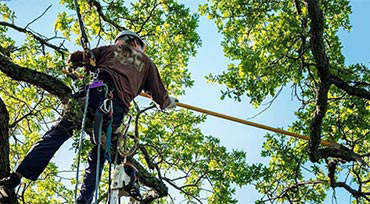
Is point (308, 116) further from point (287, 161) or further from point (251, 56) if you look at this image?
point (251, 56)

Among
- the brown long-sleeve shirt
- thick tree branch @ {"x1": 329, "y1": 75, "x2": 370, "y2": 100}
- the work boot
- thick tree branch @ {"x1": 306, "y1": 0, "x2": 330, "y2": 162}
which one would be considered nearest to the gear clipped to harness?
the brown long-sleeve shirt

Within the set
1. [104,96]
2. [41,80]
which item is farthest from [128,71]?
[41,80]

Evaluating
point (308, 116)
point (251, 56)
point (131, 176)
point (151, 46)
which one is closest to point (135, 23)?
point (151, 46)

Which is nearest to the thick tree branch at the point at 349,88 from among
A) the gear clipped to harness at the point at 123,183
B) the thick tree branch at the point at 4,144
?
the gear clipped to harness at the point at 123,183

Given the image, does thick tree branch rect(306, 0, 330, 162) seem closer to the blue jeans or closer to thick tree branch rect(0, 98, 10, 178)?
the blue jeans

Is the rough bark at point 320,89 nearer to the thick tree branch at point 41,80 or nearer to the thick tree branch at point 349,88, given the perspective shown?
the thick tree branch at point 349,88

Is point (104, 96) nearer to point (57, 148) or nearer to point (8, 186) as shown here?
point (57, 148)

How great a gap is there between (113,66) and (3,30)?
4.22 m

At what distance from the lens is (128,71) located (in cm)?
457

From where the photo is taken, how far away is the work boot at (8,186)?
13.0 feet

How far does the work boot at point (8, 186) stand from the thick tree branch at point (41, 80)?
80cm

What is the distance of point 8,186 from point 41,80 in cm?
99

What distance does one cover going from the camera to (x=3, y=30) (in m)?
7.91

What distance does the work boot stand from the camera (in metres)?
3.97
